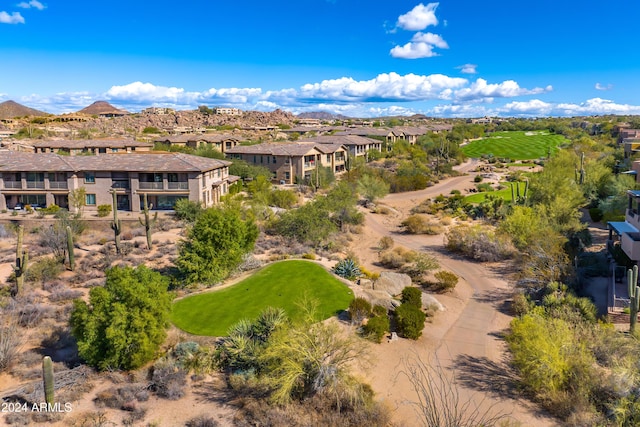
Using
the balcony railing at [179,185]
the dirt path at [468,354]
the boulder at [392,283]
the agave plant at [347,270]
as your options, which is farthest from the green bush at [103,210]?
the dirt path at [468,354]

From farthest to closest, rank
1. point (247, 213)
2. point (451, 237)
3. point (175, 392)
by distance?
point (247, 213)
point (451, 237)
point (175, 392)

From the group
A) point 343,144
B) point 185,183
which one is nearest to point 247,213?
point 185,183

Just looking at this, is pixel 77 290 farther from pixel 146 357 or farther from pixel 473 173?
pixel 473 173

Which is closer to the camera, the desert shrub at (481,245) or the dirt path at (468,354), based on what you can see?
the dirt path at (468,354)

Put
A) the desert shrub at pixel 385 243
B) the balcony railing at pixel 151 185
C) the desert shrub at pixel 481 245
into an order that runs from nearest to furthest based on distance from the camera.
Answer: the desert shrub at pixel 481 245
the desert shrub at pixel 385 243
the balcony railing at pixel 151 185

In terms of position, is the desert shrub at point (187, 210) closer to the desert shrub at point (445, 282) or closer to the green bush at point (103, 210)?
the green bush at point (103, 210)

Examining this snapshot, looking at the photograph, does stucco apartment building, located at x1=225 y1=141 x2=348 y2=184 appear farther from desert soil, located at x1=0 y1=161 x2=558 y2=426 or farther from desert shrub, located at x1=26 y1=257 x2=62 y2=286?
desert shrub, located at x1=26 y1=257 x2=62 y2=286

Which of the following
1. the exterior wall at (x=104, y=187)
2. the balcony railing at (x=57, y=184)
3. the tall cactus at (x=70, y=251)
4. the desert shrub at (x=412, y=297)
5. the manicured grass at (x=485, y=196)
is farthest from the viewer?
the manicured grass at (x=485, y=196)
